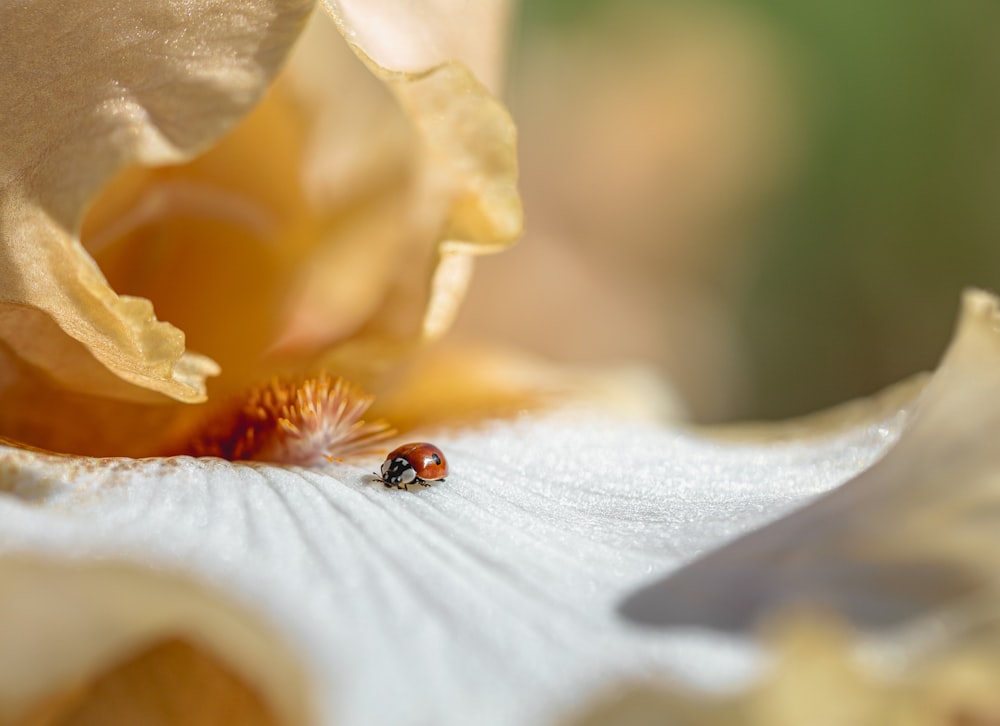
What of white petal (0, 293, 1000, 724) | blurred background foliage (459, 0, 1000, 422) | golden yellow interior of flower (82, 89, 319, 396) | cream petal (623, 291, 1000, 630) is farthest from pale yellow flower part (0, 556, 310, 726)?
blurred background foliage (459, 0, 1000, 422)

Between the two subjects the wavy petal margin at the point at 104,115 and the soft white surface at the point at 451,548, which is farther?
the wavy petal margin at the point at 104,115

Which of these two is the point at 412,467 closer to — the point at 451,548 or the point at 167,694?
the point at 451,548

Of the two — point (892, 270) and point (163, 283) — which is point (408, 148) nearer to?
point (163, 283)

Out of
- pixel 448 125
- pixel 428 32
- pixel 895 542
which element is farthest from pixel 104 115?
pixel 895 542

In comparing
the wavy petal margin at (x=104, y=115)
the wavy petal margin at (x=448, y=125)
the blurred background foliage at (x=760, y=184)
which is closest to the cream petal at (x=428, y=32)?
the wavy petal margin at (x=448, y=125)

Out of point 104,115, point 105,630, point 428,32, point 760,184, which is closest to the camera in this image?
point 105,630

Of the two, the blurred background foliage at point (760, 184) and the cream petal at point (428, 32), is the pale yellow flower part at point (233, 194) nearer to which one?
the cream petal at point (428, 32)

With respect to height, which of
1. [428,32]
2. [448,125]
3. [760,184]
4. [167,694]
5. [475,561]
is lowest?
[167,694]

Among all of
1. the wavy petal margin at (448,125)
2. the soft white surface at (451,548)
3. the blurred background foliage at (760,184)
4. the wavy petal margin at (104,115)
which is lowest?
the soft white surface at (451,548)
